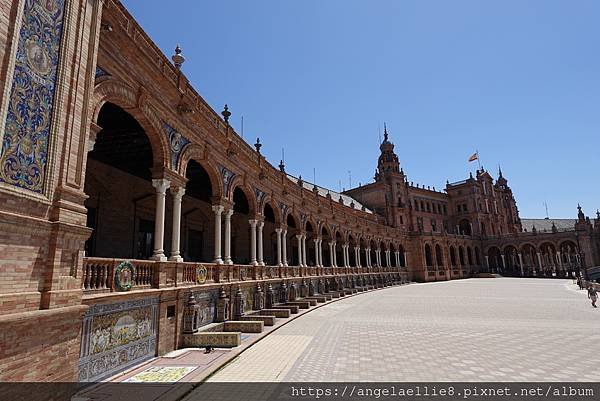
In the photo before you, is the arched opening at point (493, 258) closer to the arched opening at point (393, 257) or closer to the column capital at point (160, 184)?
the arched opening at point (393, 257)

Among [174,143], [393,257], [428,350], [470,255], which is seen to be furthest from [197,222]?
[470,255]

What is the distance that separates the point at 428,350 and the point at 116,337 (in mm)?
8086

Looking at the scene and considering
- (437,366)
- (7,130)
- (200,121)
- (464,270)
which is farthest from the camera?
(464,270)

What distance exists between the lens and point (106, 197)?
1339 centimetres

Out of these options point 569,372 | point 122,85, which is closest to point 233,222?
point 122,85

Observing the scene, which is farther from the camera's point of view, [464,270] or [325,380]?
[464,270]

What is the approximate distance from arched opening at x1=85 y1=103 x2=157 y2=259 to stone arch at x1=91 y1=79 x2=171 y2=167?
32.4 inches

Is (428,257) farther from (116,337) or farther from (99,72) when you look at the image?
(99,72)

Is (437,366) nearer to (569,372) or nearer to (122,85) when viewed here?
(569,372)

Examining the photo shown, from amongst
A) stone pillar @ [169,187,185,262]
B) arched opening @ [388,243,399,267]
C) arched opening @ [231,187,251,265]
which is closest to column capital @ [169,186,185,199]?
stone pillar @ [169,187,185,262]

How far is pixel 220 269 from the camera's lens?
13383 millimetres

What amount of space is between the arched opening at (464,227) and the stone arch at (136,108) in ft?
233

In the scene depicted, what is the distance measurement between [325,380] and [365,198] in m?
57.3

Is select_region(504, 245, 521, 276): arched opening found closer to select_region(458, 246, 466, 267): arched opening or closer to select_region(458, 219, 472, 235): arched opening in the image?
select_region(458, 246, 466, 267): arched opening
